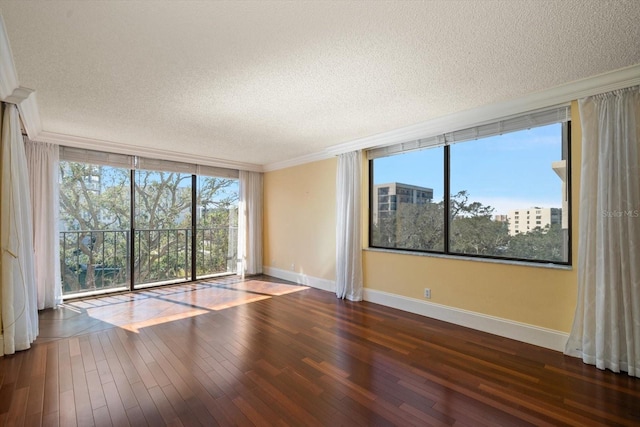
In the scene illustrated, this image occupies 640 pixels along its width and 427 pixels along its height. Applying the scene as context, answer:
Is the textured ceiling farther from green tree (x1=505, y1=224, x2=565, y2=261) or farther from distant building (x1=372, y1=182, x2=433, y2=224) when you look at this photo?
green tree (x1=505, y1=224, x2=565, y2=261)

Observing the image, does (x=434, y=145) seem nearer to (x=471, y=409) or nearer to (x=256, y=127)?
(x=256, y=127)

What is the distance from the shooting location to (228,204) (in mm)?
6281

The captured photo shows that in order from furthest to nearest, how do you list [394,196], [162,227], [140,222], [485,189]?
1. [162,227]
2. [140,222]
3. [394,196]
4. [485,189]

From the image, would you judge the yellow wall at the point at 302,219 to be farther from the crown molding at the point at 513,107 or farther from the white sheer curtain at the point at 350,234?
the crown molding at the point at 513,107

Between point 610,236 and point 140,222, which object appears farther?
point 140,222

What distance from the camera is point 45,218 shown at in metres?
4.00

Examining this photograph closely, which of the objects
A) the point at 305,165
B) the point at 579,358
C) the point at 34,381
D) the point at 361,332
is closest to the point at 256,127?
the point at 305,165

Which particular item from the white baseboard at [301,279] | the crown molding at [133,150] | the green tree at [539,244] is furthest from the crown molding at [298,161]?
the green tree at [539,244]

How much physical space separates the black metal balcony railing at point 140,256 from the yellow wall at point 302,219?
3.12 ft

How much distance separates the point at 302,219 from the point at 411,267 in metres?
2.44

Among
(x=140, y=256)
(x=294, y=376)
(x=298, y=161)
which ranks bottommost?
(x=294, y=376)

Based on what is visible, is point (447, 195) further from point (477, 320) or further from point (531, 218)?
point (477, 320)

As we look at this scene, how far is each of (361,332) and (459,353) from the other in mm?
996

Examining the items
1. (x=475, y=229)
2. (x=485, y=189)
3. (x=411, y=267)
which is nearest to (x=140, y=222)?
(x=411, y=267)
